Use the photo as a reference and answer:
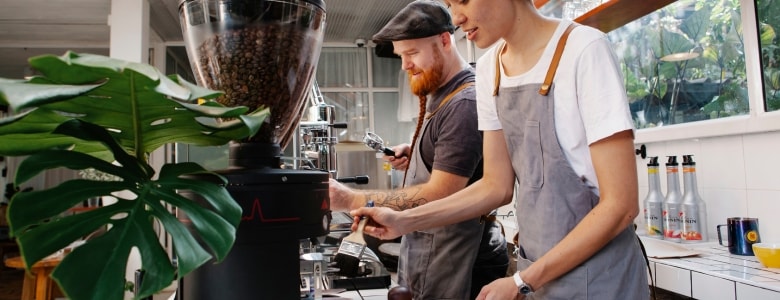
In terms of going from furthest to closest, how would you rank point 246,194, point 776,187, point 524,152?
point 776,187 → point 524,152 → point 246,194

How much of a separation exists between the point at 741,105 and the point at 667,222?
0.54m

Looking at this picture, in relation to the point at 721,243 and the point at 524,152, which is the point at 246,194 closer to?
the point at 524,152

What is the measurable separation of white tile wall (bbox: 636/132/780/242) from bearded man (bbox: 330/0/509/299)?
3.35 feet

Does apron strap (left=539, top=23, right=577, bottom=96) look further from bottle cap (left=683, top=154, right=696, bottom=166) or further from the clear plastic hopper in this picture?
bottle cap (left=683, top=154, right=696, bottom=166)

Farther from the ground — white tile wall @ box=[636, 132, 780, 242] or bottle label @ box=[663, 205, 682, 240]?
white tile wall @ box=[636, 132, 780, 242]

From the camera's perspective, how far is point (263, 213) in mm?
585

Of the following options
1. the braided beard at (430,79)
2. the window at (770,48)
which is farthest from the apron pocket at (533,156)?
the window at (770,48)

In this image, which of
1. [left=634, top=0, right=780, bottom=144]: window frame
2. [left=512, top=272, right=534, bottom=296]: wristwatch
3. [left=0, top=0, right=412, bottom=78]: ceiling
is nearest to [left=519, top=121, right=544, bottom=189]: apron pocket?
[left=512, top=272, right=534, bottom=296]: wristwatch

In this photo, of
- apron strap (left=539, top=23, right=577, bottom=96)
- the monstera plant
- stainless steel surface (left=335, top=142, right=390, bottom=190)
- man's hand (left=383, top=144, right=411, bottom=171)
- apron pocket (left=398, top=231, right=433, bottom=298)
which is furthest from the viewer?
stainless steel surface (left=335, top=142, right=390, bottom=190)

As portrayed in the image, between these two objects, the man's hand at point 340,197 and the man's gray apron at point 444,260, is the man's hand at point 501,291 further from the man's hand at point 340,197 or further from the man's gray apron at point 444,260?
the man's hand at point 340,197

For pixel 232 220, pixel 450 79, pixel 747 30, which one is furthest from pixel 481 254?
pixel 747 30

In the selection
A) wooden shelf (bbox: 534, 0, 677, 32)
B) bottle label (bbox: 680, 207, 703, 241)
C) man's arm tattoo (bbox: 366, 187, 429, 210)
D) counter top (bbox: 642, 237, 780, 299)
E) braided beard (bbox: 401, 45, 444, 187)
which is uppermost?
wooden shelf (bbox: 534, 0, 677, 32)

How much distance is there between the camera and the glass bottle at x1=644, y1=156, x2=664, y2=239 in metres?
2.20

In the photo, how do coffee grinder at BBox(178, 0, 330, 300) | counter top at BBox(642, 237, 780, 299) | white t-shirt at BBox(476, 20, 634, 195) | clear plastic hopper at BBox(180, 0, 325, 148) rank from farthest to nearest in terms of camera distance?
counter top at BBox(642, 237, 780, 299), white t-shirt at BBox(476, 20, 634, 195), clear plastic hopper at BBox(180, 0, 325, 148), coffee grinder at BBox(178, 0, 330, 300)
